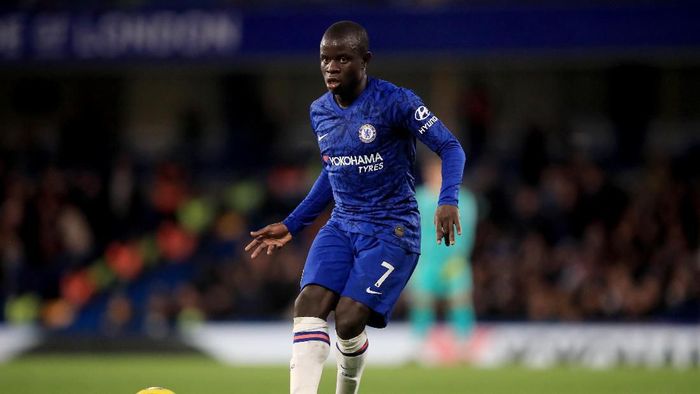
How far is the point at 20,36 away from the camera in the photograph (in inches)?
631

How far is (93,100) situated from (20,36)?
3661 mm

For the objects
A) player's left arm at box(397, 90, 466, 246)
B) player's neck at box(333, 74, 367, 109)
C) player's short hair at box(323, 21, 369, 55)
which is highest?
player's short hair at box(323, 21, 369, 55)

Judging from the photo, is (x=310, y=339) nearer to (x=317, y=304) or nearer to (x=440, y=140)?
(x=317, y=304)

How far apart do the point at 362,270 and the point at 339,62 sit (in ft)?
3.52

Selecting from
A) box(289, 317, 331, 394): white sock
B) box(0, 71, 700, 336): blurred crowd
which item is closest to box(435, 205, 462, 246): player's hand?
box(289, 317, 331, 394): white sock

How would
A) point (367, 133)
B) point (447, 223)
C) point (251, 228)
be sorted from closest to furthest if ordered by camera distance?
point (447, 223), point (367, 133), point (251, 228)

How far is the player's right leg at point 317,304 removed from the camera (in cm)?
579

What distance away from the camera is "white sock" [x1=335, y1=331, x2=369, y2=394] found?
244 inches

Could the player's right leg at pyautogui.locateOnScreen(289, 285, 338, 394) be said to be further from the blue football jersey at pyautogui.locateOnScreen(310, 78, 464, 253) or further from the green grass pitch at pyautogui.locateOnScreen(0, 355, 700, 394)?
the green grass pitch at pyautogui.locateOnScreen(0, 355, 700, 394)

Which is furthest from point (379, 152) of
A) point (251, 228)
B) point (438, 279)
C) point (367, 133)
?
point (251, 228)

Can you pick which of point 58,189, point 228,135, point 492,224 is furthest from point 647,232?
point 58,189

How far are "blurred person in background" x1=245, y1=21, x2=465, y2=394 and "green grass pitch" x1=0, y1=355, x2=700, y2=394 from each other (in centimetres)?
341

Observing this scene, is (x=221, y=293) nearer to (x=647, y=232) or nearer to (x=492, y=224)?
(x=492, y=224)

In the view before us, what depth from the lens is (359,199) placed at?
6.22m
